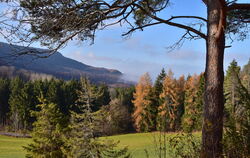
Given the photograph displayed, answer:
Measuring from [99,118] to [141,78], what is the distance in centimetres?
2972

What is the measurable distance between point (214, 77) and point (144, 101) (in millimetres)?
37419

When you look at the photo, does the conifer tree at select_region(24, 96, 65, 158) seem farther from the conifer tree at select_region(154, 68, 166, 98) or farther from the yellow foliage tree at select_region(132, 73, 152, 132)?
the conifer tree at select_region(154, 68, 166, 98)

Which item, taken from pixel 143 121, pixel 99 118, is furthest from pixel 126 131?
pixel 99 118

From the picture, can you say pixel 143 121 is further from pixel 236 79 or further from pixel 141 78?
pixel 236 79

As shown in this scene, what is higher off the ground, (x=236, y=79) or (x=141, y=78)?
(x=141, y=78)

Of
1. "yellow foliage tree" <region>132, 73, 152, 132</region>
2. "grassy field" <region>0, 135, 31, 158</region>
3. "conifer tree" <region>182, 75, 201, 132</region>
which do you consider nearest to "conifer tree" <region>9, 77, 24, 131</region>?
"grassy field" <region>0, 135, 31, 158</region>

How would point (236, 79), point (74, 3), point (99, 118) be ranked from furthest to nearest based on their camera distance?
point (99, 118), point (74, 3), point (236, 79)

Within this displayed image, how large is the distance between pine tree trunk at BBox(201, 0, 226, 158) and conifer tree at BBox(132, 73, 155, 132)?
3509 cm

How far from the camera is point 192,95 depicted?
40.4 metres

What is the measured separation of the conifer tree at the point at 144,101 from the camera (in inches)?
1582

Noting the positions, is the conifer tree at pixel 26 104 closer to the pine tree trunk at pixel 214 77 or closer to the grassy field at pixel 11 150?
the grassy field at pixel 11 150

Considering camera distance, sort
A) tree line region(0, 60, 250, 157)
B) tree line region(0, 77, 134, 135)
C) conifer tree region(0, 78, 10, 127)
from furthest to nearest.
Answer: conifer tree region(0, 78, 10, 127), tree line region(0, 77, 134, 135), tree line region(0, 60, 250, 157)

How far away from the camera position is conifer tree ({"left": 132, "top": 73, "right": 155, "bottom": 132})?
40.2m

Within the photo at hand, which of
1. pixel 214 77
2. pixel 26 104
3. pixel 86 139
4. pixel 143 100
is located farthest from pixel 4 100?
pixel 214 77
